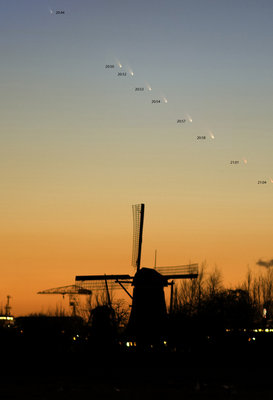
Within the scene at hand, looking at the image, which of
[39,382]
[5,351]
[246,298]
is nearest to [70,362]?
[5,351]

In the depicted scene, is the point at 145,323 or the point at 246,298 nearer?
the point at 145,323

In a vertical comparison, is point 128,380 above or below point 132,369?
below

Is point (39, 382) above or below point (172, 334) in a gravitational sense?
below

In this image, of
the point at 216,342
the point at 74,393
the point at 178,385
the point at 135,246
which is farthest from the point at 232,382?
the point at 135,246

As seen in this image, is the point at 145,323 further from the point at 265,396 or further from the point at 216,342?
the point at 265,396

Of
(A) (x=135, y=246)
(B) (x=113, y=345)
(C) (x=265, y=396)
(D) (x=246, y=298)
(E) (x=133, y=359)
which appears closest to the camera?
(C) (x=265, y=396)

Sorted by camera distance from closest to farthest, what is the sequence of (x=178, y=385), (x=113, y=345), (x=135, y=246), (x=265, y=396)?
(x=265, y=396)
(x=178, y=385)
(x=113, y=345)
(x=135, y=246)

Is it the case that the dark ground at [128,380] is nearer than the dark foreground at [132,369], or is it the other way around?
the dark ground at [128,380]

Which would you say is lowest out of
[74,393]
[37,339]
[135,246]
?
[74,393]

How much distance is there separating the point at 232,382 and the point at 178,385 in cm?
361

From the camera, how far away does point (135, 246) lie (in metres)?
78.5

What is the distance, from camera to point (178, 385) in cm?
3544

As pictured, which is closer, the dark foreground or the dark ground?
the dark ground

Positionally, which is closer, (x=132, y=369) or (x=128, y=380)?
(x=128, y=380)
